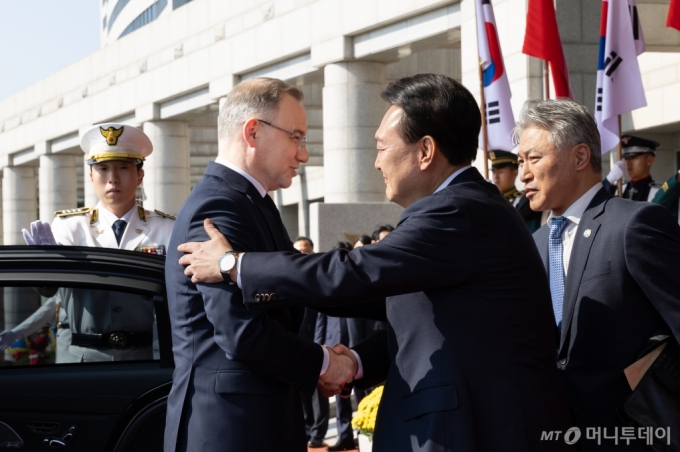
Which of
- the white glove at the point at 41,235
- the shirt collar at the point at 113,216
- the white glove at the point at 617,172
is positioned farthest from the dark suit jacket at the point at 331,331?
the white glove at the point at 41,235

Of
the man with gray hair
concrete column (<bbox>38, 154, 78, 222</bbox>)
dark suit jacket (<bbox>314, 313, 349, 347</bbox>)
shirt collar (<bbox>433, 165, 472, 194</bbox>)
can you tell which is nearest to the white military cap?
the man with gray hair

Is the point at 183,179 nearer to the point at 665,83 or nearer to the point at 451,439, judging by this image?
the point at 665,83

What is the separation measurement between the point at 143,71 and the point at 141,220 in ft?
55.0

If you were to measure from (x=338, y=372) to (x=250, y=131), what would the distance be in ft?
2.81

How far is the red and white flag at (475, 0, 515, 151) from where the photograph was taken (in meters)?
9.05

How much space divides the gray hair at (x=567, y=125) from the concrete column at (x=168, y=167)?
17369 mm

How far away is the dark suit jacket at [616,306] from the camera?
323cm

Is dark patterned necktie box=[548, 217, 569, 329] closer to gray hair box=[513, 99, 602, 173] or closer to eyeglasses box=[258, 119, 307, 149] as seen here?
gray hair box=[513, 99, 602, 173]

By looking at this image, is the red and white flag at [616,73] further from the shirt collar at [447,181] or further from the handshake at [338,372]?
the shirt collar at [447,181]

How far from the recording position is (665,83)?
1617 cm

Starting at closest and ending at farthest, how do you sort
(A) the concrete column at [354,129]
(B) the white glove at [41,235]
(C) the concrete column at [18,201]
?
1. (B) the white glove at [41,235]
2. (A) the concrete column at [354,129]
3. (C) the concrete column at [18,201]

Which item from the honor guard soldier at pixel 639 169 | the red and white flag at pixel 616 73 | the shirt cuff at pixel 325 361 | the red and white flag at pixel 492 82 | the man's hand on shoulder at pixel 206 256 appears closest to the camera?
the man's hand on shoulder at pixel 206 256

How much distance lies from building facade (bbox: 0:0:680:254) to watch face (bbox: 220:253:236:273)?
8.75 meters

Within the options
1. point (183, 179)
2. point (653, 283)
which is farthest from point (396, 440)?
point (183, 179)
